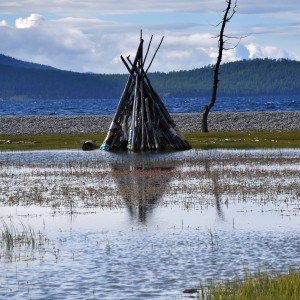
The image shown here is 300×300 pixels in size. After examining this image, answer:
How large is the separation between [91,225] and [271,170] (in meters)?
13.9

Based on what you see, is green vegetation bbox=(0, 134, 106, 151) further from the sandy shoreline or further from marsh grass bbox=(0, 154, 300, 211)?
the sandy shoreline

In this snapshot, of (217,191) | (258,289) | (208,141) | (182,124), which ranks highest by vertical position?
(182,124)

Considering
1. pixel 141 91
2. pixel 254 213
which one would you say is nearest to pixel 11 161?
pixel 141 91

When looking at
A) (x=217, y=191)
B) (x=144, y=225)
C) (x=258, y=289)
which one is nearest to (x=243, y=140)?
(x=217, y=191)

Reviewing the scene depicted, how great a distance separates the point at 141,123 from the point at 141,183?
1572 cm

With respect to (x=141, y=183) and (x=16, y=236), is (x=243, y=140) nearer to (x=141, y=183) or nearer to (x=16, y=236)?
(x=141, y=183)

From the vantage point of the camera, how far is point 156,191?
92.1 feet

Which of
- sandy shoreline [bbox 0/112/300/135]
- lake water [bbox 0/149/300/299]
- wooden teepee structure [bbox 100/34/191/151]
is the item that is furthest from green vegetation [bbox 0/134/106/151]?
lake water [bbox 0/149/300/299]

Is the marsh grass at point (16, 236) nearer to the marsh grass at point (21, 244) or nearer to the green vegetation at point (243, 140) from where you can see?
the marsh grass at point (21, 244)

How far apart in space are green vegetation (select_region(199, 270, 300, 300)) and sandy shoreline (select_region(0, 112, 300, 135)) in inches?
2113

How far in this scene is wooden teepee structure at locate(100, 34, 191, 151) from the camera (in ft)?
151

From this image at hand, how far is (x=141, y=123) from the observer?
46.1 meters

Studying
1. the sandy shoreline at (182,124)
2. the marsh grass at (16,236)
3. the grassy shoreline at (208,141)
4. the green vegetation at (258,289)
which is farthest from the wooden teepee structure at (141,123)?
the green vegetation at (258,289)

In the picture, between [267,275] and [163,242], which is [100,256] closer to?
[163,242]
